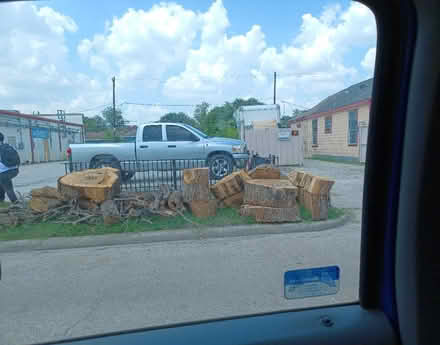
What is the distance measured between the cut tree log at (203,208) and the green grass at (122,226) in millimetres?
133

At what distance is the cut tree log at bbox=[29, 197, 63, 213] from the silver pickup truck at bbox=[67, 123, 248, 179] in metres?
1.03

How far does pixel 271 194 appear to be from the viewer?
19.0ft

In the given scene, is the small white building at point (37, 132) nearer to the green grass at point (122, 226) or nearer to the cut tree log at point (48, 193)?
the green grass at point (122, 226)

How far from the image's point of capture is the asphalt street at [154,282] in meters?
2.29

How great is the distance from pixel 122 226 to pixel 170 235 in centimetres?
102

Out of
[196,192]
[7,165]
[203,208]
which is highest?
[7,165]

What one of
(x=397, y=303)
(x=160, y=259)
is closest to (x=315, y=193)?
(x=160, y=259)

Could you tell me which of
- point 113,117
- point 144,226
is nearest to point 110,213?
point 144,226

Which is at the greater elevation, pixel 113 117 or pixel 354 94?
pixel 354 94

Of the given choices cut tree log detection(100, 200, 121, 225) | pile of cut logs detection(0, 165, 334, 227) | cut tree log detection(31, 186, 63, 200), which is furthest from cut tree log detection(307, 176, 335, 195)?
cut tree log detection(31, 186, 63, 200)

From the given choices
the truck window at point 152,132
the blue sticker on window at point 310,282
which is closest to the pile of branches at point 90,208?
the truck window at point 152,132

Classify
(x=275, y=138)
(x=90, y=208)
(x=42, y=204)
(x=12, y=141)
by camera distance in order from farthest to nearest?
(x=275, y=138) → (x=90, y=208) → (x=42, y=204) → (x=12, y=141)

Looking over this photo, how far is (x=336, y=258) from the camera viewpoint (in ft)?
12.1

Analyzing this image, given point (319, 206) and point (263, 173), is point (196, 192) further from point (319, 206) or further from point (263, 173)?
point (319, 206)
